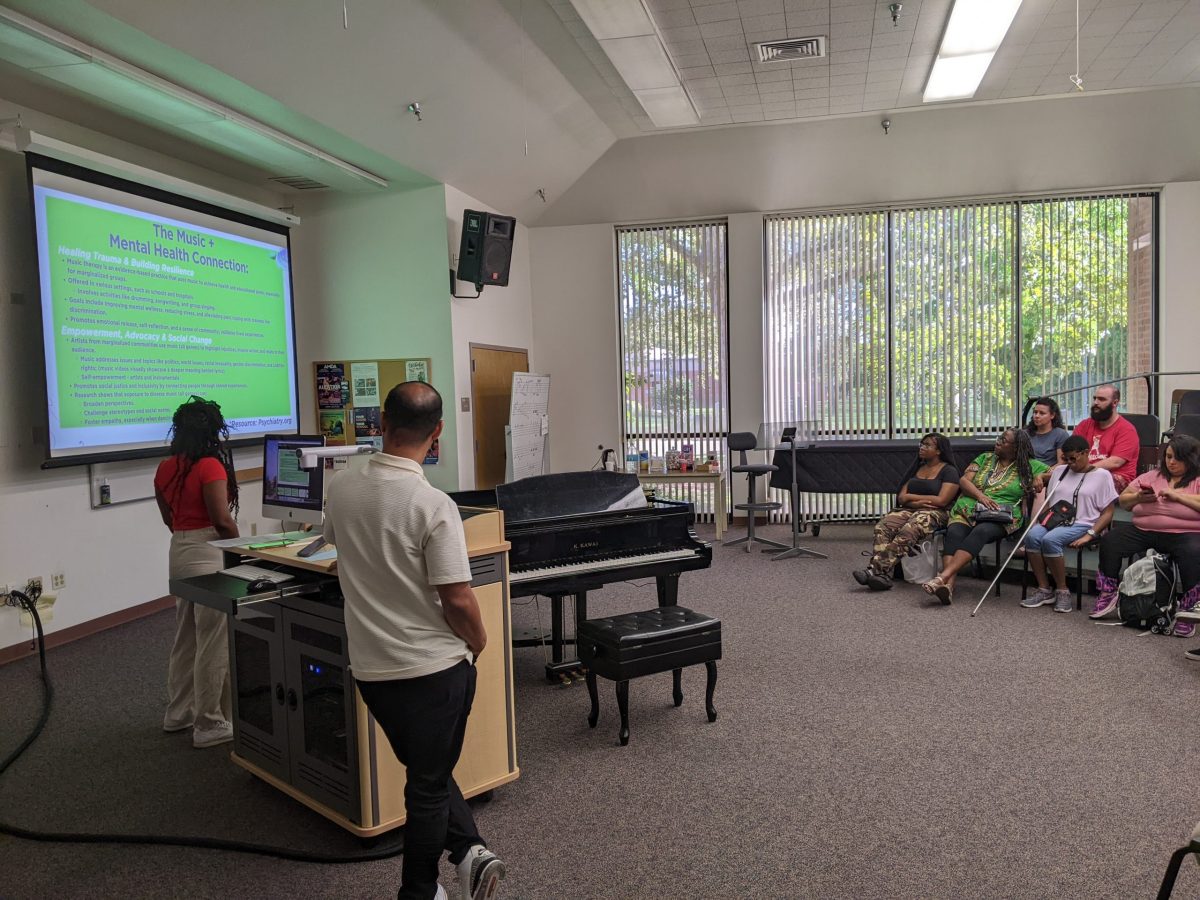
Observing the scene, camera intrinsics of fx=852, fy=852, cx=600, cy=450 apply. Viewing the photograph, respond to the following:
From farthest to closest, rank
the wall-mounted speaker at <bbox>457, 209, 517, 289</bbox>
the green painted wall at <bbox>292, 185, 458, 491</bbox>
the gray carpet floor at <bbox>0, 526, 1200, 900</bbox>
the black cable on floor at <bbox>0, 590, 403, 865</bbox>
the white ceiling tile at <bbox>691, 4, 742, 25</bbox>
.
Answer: the green painted wall at <bbox>292, 185, 458, 491</bbox> → the wall-mounted speaker at <bbox>457, 209, 517, 289</bbox> → the white ceiling tile at <bbox>691, 4, 742, 25</bbox> → the black cable on floor at <bbox>0, 590, 403, 865</bbox> → the gray carpet floor at <bbox>0, 526, 1200, 900</bbox>

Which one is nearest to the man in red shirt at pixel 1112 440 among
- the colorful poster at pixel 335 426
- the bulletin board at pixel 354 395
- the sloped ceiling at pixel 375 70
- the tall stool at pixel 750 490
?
the tall stool at pixel 750 490

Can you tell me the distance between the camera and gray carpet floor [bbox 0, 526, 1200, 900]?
2551 millimetres

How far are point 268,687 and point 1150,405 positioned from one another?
791 cm

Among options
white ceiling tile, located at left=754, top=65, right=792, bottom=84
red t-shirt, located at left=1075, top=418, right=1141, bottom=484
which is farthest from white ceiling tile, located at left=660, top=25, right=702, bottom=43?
red t-shirt, located at left=1075, top=418, right=1141, bottom=484

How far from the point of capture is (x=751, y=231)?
8820 millimetres

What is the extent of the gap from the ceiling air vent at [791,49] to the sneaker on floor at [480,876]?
18.3 ft

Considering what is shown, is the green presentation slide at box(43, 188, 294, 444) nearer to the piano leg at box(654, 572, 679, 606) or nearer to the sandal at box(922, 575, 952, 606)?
the piano leg at box(654, 572, 679, 606)

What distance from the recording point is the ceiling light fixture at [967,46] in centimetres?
540

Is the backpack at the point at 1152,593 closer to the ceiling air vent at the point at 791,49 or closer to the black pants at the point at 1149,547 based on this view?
the black pants at the point at 1149,547

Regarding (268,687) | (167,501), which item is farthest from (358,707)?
(167,501)

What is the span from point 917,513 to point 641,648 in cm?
345

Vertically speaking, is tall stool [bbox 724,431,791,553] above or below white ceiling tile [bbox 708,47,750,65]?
below

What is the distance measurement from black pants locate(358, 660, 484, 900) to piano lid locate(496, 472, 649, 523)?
168 centimetres

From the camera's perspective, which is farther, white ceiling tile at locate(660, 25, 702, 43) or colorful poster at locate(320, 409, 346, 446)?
colorful poster at locate(320, 409, 346, 446)
